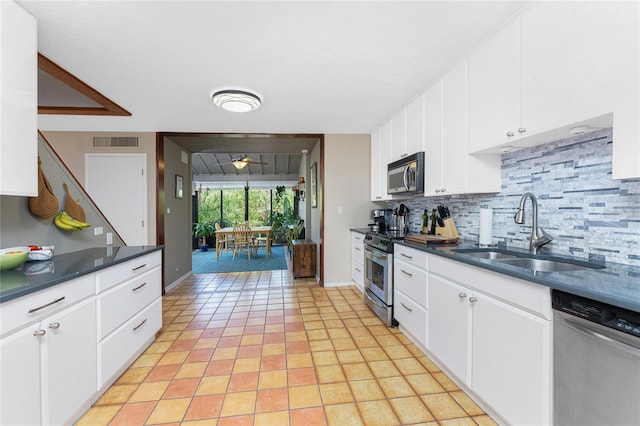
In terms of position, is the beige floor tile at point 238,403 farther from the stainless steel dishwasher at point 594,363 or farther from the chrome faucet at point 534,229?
the chrome faucet at point 534,229

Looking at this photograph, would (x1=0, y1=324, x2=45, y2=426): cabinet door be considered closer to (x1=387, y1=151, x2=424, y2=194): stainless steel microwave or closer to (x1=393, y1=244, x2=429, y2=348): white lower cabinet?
(x1=393, y1=244, x2=429, y2=348): white lower cabinet

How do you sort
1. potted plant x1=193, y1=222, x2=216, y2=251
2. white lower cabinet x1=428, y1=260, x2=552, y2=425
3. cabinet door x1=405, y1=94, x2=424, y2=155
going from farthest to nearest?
potted plant x1=193, y1=222, x2=216, y2=251 < cabinet door x1=405, y1=94, x2=424, y2=155 < white lower cabinet x1=428, y1=260, x2=552, y2=425

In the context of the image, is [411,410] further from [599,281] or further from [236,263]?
[236,263]

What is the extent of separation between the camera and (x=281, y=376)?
1931 mm

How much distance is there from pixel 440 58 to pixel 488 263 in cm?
156

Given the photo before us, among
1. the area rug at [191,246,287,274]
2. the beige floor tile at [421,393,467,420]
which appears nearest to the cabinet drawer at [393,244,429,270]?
the beige floor tile at [421,393,467,420]

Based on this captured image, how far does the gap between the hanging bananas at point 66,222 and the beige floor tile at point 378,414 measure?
2319 mm

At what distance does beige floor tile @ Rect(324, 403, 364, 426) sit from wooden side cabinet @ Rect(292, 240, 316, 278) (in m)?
2.94

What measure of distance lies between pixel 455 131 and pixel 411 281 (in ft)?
4.16

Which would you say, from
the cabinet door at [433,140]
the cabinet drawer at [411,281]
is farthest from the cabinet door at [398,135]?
the cabinet drawer at [411,281]

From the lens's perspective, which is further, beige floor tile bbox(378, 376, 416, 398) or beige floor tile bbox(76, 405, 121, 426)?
beige floor tile bbox(378, 376, 416, 398)

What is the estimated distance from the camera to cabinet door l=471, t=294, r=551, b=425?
3.84ft

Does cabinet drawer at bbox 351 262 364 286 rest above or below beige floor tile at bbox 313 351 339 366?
above

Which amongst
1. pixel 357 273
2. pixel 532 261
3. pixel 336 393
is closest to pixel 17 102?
pixel 336 393
